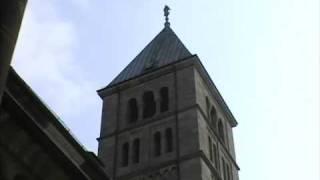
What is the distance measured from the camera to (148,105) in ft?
140

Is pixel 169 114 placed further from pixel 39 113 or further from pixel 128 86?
pixel 39 113

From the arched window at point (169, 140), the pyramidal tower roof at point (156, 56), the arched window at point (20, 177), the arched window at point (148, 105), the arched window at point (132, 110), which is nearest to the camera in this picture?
the arched window at point (20, 177)

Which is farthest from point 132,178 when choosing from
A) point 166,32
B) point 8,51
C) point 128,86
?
point 8,51

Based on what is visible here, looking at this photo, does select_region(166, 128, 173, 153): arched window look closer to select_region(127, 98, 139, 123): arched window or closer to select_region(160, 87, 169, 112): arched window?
select_region(160, 87, 169, 112): arched window

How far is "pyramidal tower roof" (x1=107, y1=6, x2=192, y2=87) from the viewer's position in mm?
44375

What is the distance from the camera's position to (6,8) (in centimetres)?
483

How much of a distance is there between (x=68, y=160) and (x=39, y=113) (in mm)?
1315

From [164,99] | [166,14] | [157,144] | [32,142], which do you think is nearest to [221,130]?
[164,99]

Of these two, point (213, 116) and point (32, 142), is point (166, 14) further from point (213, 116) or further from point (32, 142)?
point (32, 142)

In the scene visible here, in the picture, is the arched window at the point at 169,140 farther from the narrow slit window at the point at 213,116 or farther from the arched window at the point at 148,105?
the narrow slit window at the point at 213,116

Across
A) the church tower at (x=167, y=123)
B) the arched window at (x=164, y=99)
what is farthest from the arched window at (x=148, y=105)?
the arched window at (x=164, y=99)

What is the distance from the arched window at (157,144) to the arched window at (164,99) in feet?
6.95

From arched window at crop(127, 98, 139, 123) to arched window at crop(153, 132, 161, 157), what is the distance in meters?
2.65

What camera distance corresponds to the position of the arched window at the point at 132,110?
4219 cm
